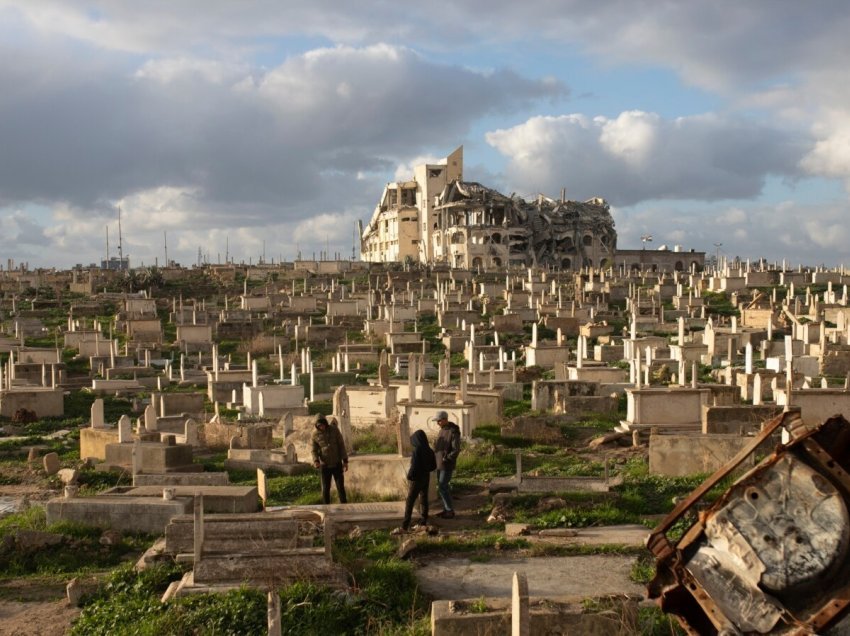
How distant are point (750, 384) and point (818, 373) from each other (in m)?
5.21

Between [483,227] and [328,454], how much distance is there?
72309mm

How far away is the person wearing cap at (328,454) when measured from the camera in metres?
11.9

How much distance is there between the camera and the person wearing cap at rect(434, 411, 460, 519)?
454 inches

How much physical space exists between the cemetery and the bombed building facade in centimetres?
3746

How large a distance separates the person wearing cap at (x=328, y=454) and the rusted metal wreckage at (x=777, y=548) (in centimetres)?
649

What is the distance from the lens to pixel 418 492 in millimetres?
10992

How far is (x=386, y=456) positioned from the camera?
13.4 m

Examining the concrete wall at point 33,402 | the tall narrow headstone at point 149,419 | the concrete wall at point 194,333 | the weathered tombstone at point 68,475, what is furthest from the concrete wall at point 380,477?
the concrete wall at point 194,333

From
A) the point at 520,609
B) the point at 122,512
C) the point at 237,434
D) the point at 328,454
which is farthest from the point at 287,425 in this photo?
the point at 520,609

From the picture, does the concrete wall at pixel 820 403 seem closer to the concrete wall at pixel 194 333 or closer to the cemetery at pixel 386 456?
the cemetery at pixel 386 456

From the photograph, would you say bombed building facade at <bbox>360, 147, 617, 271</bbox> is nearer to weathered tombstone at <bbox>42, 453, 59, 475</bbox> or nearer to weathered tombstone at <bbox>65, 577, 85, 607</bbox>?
weathered tombstone at <bbox>42, 453, 59, 475</bbox>

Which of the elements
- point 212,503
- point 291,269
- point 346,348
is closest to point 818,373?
point 346,348

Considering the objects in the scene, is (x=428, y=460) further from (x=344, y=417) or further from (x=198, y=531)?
(x=344, y=417)

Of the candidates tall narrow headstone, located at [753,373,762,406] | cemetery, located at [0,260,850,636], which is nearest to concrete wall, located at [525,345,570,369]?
cemetery, located at [0,260,850,636]
